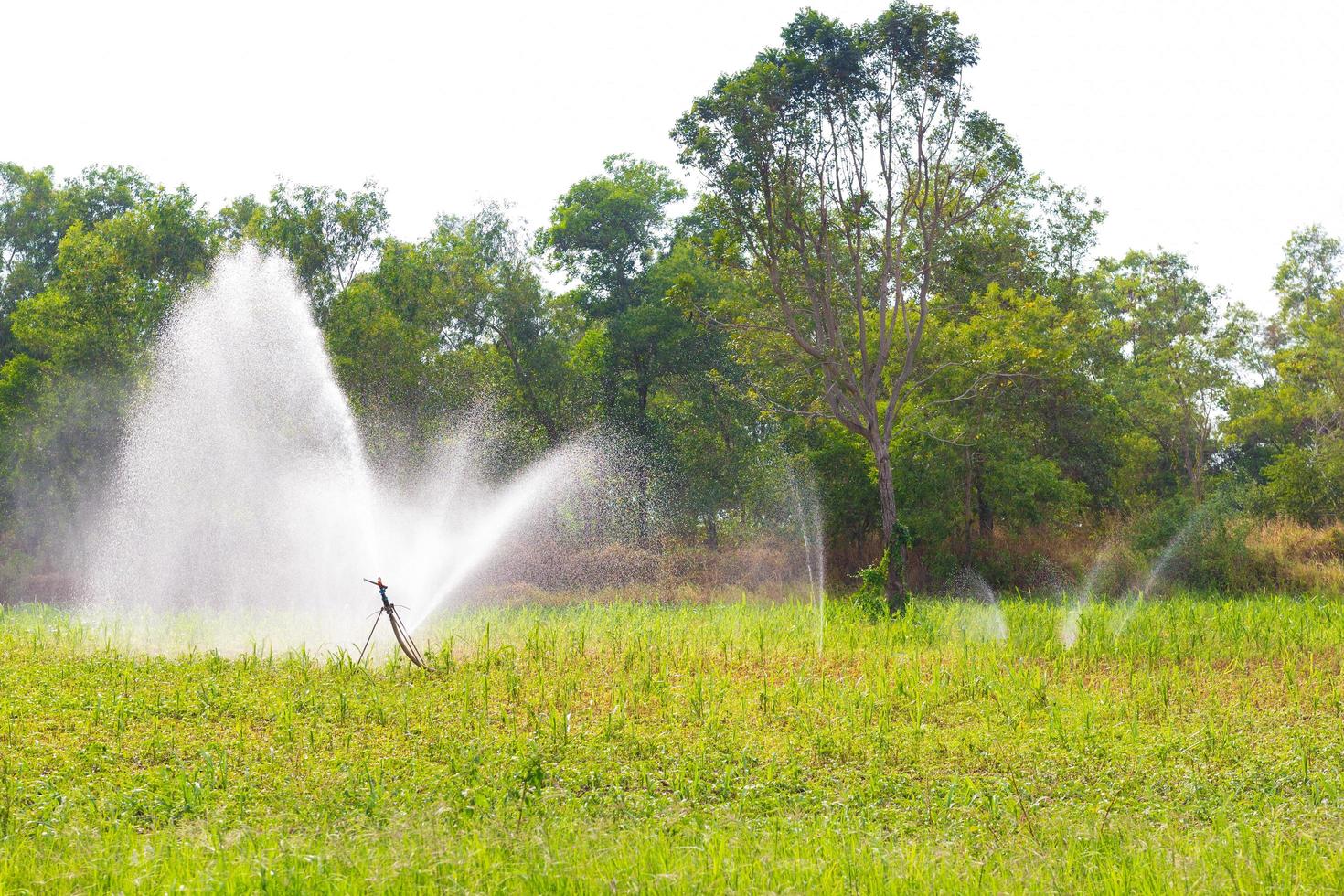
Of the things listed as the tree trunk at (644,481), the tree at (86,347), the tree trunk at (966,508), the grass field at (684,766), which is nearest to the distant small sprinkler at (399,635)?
the grass field at (684,766)

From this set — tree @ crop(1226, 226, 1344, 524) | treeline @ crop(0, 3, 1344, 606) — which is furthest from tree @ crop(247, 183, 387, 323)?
tree @ crop(1226, 226, 1344, 524)

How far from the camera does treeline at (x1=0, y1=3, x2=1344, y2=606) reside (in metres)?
19.2

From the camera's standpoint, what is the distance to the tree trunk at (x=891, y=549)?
59.0ft

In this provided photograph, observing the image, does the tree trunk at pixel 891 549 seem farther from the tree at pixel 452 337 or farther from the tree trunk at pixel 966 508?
the tree at pixel 452 337

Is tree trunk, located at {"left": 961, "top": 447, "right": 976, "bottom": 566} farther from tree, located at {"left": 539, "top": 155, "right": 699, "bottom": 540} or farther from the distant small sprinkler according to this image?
the distant small sprinkler

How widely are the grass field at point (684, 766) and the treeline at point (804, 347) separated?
302 inches

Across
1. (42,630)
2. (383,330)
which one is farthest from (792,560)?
(42,630)

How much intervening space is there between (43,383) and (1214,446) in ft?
124

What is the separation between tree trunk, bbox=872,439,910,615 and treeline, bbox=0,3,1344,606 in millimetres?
95

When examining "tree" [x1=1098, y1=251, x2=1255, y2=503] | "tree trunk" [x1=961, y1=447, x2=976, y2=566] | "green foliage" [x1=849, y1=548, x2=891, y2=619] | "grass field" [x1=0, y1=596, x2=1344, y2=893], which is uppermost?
"tree" [x1=1098, y1=251, x2=1255, y2=503]

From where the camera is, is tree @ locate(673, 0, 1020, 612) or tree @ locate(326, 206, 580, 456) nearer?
tree @ locate(673, 0, 1020, 612)

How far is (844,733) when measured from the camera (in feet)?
29.2

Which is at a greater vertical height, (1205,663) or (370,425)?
(370,425)

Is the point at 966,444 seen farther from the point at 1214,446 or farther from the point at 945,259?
the point at 1214,446
